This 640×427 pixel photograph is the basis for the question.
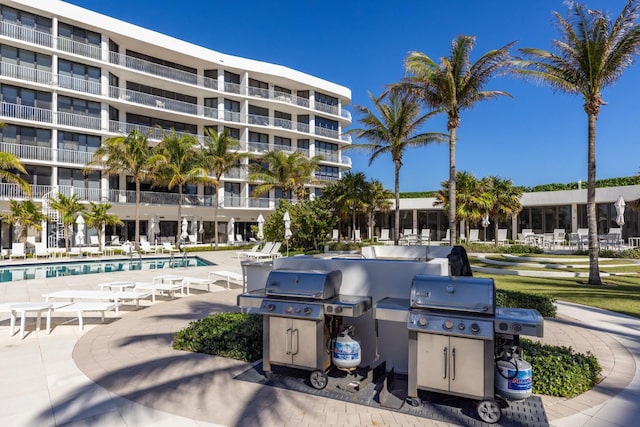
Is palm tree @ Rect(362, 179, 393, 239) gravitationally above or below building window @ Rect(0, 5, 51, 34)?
below

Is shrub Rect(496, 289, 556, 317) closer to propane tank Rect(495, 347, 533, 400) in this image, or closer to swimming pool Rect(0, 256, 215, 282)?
propane tank Rect(495, 347, 533, 400)

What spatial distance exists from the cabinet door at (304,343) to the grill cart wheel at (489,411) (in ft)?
5.31

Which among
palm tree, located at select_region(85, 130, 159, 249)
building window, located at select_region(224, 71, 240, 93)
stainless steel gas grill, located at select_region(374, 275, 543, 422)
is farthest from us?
building window, located at select_region(224, 71, 240, 93)

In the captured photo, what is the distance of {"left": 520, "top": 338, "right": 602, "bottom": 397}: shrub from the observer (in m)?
4.10

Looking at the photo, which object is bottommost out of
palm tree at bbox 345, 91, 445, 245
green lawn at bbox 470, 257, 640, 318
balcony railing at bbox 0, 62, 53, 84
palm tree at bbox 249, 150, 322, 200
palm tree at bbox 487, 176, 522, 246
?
green lawn at bbox 470, 257, 640, 318

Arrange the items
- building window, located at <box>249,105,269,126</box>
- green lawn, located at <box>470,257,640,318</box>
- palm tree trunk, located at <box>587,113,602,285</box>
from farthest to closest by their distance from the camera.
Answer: building window, located at <box>249,105,269,126</box> < palm tree trunk, located at <box>587,113,602,285</box> < green lawn, located at <box>470,257,640,318</box>

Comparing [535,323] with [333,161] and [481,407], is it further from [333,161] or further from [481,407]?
[333,161]

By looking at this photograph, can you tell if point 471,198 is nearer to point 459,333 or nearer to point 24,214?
point 459,333

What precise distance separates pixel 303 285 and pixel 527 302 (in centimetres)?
570

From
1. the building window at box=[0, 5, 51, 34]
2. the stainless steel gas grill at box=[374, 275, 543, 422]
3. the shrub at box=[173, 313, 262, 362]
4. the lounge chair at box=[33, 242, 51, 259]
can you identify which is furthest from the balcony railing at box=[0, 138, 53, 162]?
the stainless steel gas grill at box=[374, 275, 543, 422]

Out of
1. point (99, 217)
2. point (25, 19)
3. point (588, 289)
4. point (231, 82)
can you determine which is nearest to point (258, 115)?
point (231, 82)

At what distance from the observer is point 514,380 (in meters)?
3.46

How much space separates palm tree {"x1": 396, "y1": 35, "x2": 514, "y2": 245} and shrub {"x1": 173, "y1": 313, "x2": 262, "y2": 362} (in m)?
11.3

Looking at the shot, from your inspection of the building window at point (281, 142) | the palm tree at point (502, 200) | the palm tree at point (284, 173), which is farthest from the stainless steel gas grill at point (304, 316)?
the building window at point (281, 142)
